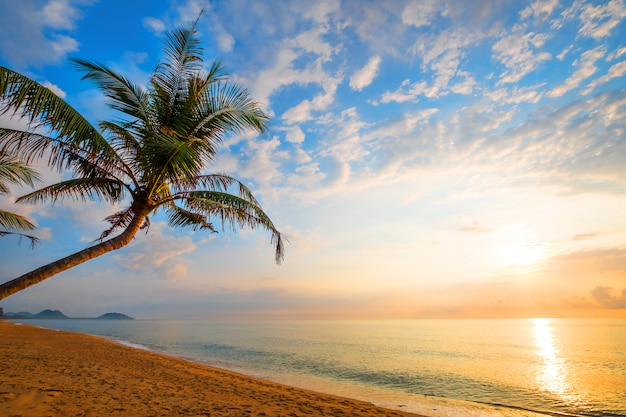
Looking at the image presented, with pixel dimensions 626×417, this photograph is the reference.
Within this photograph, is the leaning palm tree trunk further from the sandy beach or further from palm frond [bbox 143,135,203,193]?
the sandy beach

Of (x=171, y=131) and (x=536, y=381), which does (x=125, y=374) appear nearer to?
(x=171, y=131)

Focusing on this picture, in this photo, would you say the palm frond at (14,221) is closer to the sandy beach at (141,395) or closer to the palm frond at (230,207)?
the sandy beach at (141,395)

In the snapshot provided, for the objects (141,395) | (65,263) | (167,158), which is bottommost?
(141,395)

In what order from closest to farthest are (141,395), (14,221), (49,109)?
(49,109), (141,395), (14,221)

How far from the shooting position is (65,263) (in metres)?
5.38

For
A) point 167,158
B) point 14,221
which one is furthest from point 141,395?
point 14,221

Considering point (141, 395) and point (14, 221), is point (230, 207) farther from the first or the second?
point (14, 221)

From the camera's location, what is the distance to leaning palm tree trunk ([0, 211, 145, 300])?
451 cm

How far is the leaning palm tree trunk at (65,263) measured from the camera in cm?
451

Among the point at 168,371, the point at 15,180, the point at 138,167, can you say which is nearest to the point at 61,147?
the point at 138,167

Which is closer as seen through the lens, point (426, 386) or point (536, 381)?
point (426, 386)

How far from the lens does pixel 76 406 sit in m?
7.00

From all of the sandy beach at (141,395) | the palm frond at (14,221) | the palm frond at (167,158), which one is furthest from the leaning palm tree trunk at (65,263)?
the palm frond at (14,221)

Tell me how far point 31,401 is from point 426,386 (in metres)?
17.8
